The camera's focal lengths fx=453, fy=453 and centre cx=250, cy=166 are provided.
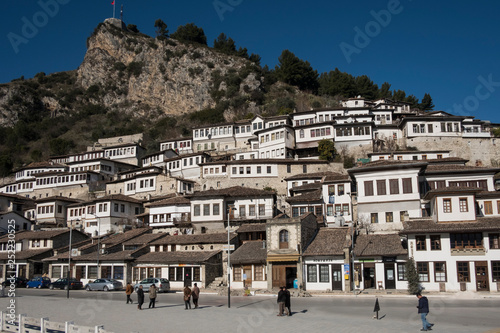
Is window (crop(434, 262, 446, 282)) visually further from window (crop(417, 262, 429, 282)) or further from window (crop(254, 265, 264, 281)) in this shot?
window (crop(254, 265, 264, 281))

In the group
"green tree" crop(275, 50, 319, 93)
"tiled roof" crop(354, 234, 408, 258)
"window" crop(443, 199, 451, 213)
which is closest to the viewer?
"tiled roof" crop(354, 234, 408, 258)

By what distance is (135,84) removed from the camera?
153m

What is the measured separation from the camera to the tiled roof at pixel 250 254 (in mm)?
45031

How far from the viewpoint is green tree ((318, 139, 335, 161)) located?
76125mm

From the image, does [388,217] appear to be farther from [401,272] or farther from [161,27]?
[161,27]

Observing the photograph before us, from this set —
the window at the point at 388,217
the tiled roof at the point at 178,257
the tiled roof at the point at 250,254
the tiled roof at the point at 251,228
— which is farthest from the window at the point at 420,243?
the tiled roof at the point at 178,257

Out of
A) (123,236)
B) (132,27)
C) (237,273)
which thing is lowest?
(237,273)

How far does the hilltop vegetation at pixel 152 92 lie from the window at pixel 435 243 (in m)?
72.6

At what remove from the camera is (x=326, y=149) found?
252ft

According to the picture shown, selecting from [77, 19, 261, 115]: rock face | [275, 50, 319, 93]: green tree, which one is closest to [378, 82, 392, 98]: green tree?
[275, 50, 319, 93]: green tree

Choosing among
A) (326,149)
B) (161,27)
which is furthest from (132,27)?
(326,149)

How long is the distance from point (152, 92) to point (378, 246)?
11988cm

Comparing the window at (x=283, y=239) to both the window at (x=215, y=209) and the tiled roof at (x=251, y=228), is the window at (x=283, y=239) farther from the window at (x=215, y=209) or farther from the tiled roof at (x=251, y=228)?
the window at (x=215, y=209)

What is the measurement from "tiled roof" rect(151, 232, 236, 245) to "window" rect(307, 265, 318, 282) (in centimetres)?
1164
